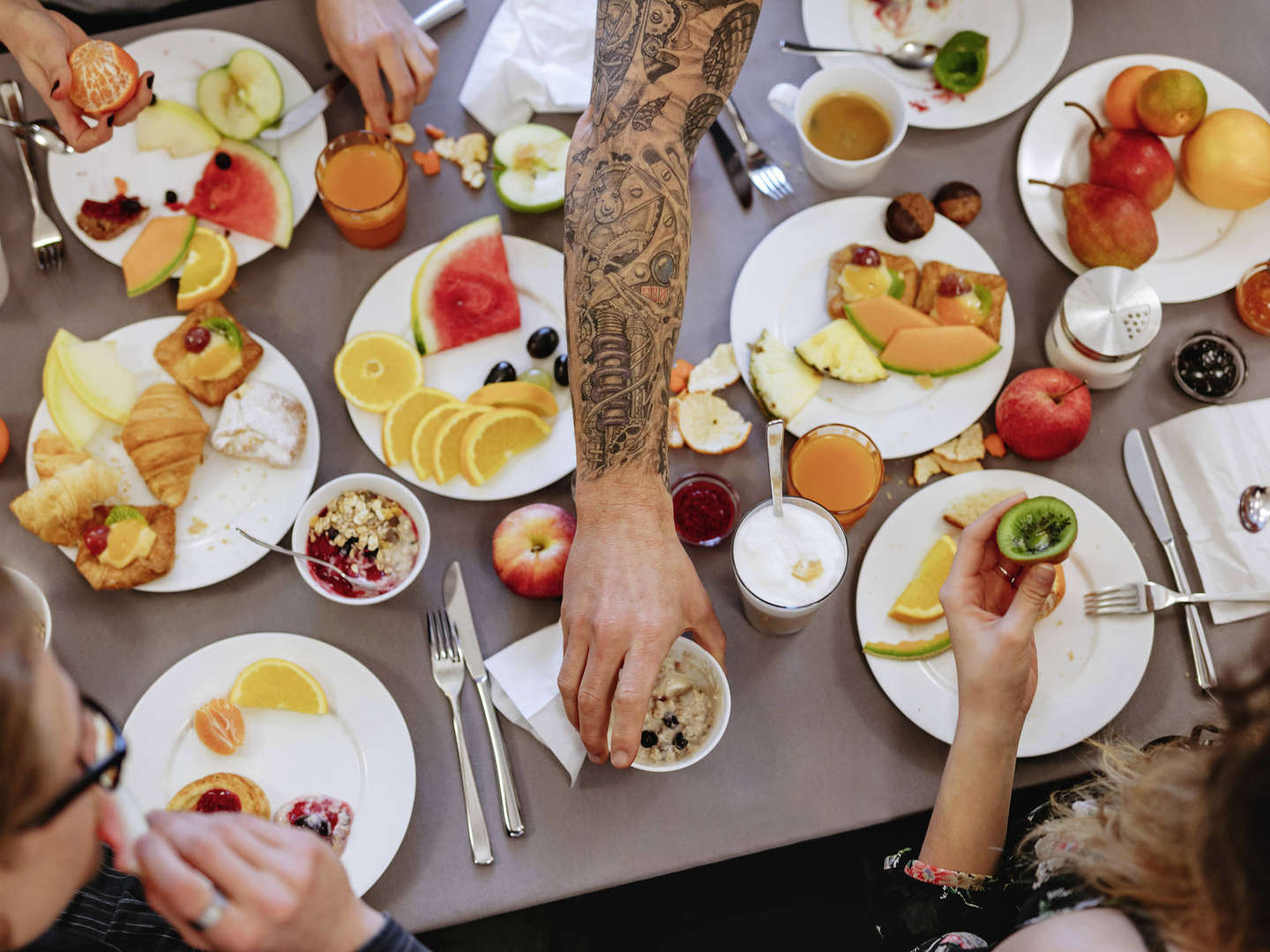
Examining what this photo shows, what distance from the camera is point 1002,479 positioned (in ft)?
4.99

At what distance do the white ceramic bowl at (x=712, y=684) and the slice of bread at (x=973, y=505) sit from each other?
1.68 feet

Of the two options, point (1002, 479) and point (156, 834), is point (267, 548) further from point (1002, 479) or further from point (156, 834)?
point (1002, 479)

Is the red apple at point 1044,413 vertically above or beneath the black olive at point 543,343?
above

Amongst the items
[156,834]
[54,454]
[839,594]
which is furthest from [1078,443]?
[54,454]

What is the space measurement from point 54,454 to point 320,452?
45cm

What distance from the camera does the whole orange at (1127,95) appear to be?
1.68m

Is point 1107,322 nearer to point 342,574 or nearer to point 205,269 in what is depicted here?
point 342,574

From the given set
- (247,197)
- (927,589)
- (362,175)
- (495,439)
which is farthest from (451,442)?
(927,589)

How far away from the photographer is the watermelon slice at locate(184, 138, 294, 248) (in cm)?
167

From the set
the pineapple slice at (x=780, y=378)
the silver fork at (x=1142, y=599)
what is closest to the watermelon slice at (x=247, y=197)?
the pineapple slice at (x=780, y=378)

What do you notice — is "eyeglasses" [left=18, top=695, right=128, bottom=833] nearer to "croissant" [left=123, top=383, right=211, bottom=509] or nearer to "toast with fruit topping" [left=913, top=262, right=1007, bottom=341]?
"croissant" [left=123, top=383, right=211, bottom=509]

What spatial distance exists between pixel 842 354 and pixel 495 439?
660 mm

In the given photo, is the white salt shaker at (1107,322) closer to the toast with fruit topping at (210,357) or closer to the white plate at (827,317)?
the white plate at (827,317)

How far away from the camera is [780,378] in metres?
1.58
